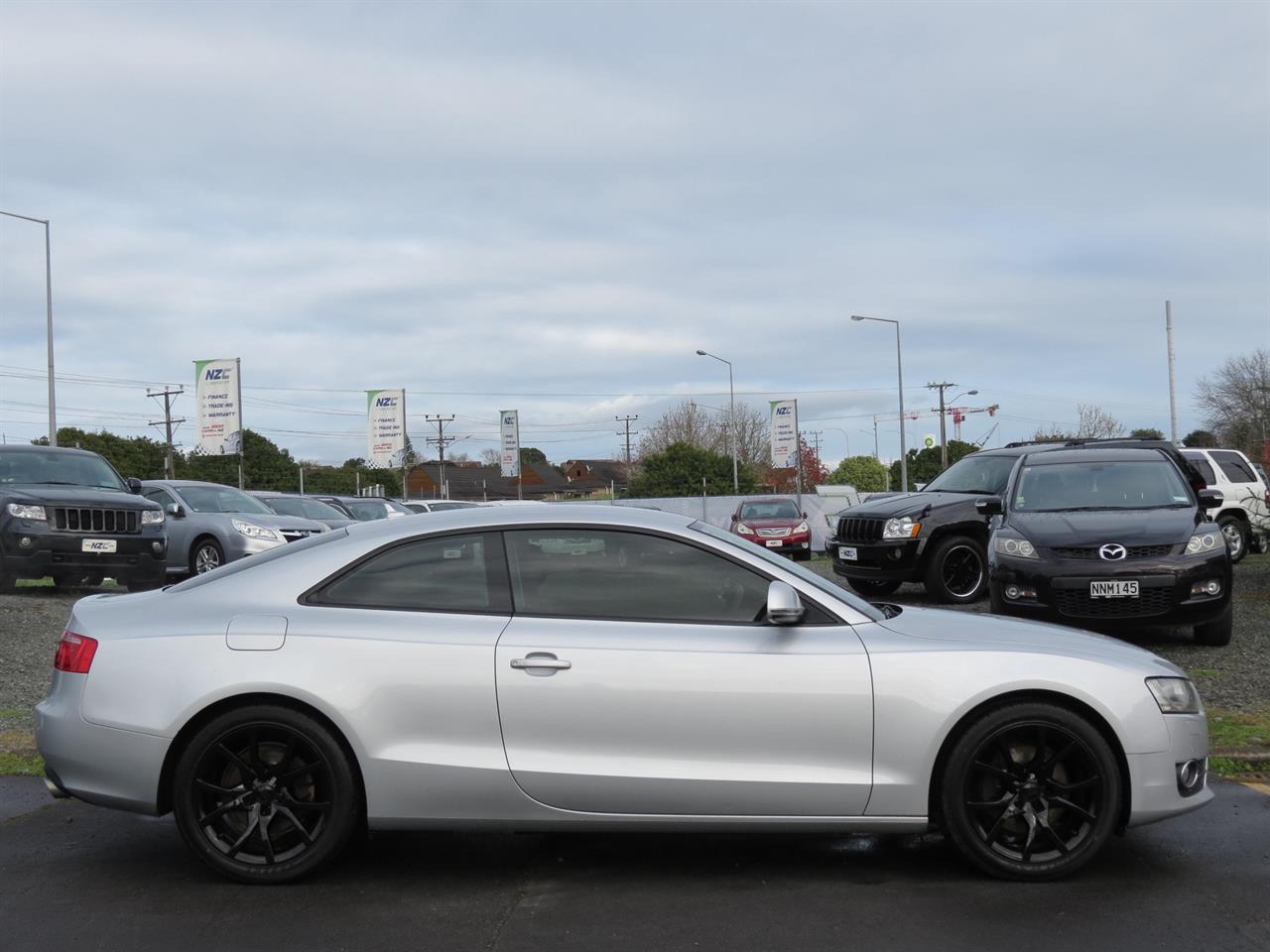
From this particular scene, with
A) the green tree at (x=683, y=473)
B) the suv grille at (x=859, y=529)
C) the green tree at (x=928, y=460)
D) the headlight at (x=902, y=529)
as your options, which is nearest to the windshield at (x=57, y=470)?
the suv grille at (x=859, y=529)

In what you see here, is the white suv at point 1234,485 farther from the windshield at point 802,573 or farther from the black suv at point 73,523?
the windshield at point 802,573

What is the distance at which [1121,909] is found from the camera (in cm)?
424

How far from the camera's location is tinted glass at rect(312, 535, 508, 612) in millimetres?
4707

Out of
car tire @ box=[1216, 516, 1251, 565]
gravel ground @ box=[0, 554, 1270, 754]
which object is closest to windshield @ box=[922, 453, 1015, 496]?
gravel ground @ box=[0, 554, 1270, 754]

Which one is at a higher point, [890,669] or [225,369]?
[225,369]

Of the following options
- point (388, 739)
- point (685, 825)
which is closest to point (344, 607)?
point (388, 739)

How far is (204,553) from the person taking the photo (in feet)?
55.6

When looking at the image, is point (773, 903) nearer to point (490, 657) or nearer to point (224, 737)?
point (490, 657)

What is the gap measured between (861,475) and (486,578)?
11927cm

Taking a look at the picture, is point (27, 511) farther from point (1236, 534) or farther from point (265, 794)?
point (1236, 534)

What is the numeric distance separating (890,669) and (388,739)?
1.89 meters

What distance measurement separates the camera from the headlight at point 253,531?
54.4 feet

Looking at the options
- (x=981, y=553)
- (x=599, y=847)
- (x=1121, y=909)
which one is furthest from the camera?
(x=981, y=553)

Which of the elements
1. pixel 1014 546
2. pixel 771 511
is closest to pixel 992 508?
pixel 1014 546
